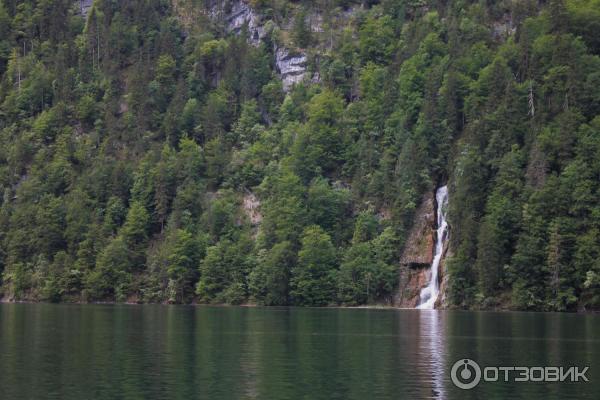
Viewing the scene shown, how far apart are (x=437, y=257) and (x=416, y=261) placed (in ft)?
11.4

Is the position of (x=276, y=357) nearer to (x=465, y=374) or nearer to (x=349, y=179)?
(x=465, y=374)

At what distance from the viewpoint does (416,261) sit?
454 feet

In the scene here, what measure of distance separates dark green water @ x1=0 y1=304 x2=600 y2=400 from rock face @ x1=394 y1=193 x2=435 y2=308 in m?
44.1

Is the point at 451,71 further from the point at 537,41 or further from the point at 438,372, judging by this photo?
the point at 438,372

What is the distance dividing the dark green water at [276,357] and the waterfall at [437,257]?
41.0 meters

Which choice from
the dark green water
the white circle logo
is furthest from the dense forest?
the white circle logo

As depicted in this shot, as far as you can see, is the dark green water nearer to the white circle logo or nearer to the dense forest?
the white circle logo

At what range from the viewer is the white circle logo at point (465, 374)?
4619 centimetres

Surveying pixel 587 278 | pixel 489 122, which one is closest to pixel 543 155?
pixel 489 122

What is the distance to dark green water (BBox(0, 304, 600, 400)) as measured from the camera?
43.3 m

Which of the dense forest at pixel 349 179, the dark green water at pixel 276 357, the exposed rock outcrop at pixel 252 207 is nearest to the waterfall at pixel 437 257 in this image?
the dense forest at pixel 349 179

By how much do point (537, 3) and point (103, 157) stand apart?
9325 centimetres

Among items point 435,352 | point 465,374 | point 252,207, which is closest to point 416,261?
point 252,207

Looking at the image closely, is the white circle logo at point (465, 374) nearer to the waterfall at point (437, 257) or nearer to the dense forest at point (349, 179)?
the dense forest at point (349, 179)
